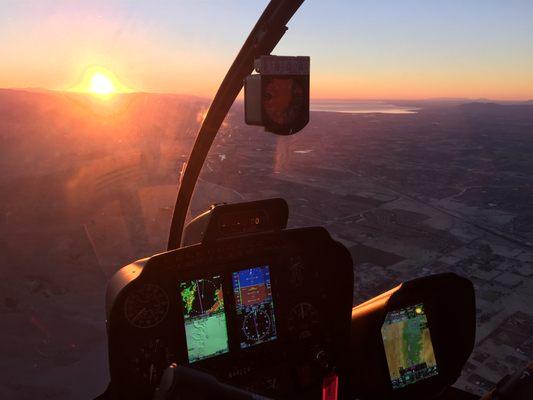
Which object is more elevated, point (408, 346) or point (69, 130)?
point (408, 346)

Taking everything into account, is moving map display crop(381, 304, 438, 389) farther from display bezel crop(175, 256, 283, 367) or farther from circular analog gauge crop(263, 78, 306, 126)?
circular analog gauge crop(263, 78, 306, 126)

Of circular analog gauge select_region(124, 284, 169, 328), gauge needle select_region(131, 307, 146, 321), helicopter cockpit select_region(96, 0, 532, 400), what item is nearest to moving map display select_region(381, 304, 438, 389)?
helicopter cockpit select_region(96, 0, 532, 400)

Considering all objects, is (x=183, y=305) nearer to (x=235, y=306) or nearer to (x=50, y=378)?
(x=235, y=306)

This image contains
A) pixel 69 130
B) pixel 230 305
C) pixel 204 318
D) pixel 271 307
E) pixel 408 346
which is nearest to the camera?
pixel 204 318

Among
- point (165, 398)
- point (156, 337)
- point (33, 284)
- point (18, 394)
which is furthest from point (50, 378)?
point (165, 398)

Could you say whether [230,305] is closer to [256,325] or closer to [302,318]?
[256,325]

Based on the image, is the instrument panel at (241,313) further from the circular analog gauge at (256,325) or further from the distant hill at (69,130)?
the distant hill at (69,130)

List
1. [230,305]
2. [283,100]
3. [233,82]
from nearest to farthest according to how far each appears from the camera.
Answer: [283,100] → [233,82] → [230,305]

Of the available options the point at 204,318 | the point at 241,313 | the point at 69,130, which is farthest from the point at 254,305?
the point at 69,130
